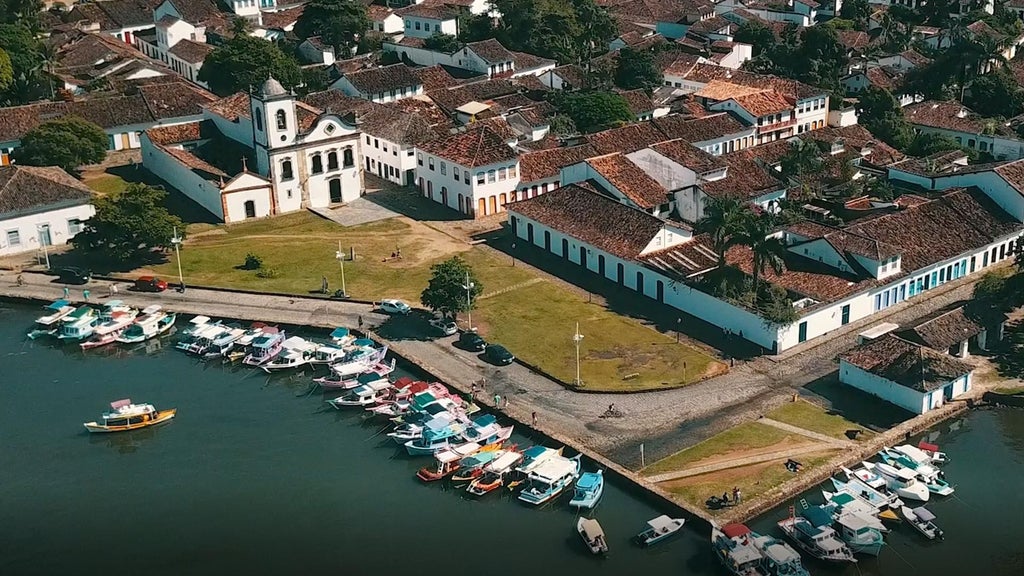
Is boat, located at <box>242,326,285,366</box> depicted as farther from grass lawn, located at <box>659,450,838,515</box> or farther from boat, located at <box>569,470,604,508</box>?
grass lawn, located at <box>659,450,838,515</box>

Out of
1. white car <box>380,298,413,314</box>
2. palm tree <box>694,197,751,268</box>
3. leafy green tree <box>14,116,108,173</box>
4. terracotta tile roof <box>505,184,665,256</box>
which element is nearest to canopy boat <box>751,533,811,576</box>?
palm tree <box>694,197,751,268</box>

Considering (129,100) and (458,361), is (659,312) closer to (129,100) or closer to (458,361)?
(458,361)

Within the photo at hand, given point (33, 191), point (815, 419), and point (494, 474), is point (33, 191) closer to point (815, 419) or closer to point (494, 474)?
point (494, 474)

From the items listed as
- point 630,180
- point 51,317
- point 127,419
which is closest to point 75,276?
point 51,317

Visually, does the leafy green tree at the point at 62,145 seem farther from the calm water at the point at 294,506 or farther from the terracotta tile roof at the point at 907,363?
the terracotta tile roof at the point at 907,363

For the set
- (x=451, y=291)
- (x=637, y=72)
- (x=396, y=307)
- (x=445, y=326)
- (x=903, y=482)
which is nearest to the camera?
(x=903, y=482)

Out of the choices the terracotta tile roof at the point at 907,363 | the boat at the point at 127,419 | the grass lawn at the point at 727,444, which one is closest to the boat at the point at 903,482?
the grass lawn at the point at 727,444
